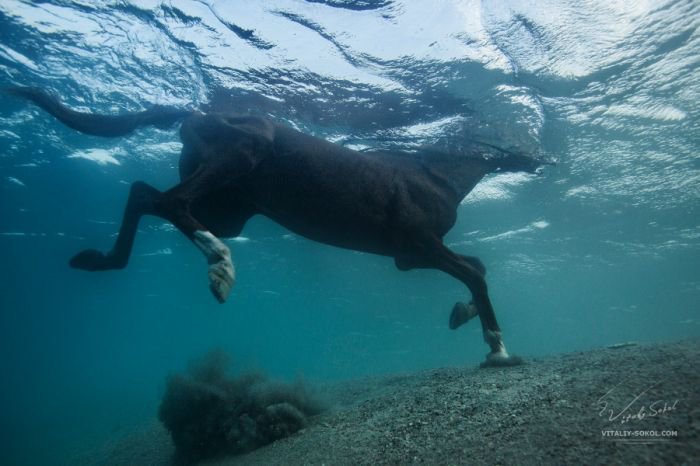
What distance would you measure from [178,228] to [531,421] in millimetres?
3841

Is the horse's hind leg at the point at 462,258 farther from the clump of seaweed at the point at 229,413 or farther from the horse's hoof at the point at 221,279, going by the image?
the horse's hoof at the point at 221,279

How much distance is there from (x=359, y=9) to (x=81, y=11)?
5368mm

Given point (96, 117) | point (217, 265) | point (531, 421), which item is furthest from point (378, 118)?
point (531, 421)

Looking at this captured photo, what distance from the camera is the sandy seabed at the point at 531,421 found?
2139mm

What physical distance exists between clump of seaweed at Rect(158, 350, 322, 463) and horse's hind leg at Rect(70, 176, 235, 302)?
215 cm

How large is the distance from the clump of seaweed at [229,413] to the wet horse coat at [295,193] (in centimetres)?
227

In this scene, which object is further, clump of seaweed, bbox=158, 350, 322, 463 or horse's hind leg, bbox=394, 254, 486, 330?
horse's hind leg, bbox=394, 254, 486, 330

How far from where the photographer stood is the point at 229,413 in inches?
211

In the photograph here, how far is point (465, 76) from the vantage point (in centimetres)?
838

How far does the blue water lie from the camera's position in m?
7.25

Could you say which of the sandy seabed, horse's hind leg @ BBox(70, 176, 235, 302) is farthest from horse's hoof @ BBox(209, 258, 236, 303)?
the sandy seabed

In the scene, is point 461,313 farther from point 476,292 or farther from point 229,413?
point 229,413

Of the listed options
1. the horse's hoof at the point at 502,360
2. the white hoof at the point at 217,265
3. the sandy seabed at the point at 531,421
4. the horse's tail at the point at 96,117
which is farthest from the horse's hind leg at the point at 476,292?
the horse's tail at the point at 96,117

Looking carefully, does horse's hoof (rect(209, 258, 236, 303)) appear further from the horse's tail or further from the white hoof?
the horse's tail
